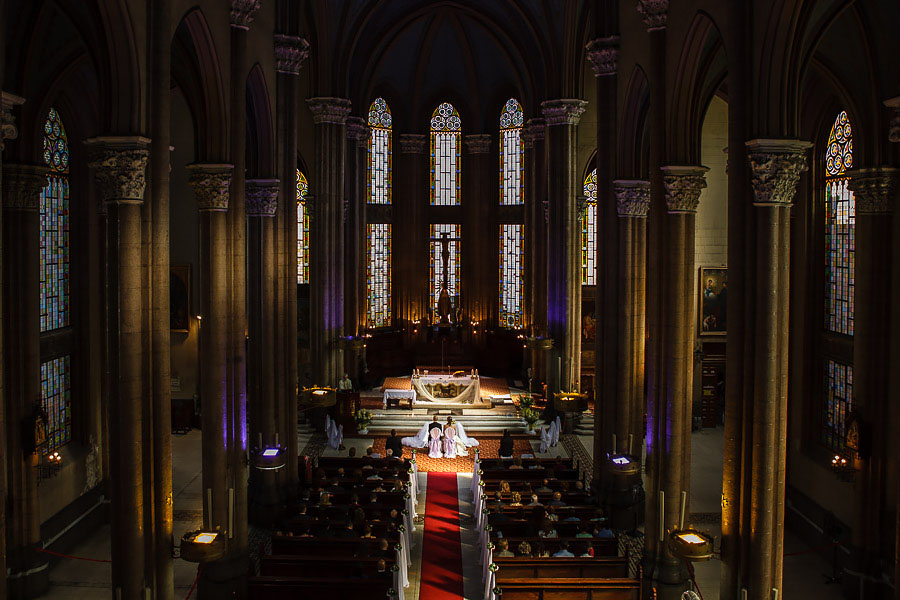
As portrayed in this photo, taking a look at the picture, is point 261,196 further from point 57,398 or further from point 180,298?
point 180,298

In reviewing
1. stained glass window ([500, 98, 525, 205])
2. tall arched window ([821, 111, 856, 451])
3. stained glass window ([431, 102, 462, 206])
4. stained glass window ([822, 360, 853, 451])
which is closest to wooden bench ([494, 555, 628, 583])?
stained glass window ([822, 360, 853, 451])

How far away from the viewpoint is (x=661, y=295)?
56.1 ft

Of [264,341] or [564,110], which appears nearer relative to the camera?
[264,341]

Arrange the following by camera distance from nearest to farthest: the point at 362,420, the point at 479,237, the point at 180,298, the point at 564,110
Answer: the point at 362,420, the point at 564,110, the point at 180,298, the point at 479,237

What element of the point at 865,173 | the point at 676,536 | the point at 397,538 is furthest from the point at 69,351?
the point at 865,173

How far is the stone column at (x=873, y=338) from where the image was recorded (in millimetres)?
17984

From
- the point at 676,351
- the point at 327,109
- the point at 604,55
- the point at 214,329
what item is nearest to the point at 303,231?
the point at 327,109

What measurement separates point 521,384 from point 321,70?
685 inches

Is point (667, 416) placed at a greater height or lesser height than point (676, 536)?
greater

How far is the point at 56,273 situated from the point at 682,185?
1700 cm

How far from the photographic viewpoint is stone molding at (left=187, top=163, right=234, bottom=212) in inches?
666

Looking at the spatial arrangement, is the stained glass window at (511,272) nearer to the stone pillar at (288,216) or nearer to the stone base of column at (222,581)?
the stone pillar at (288,216)

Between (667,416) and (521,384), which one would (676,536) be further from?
(521,384)

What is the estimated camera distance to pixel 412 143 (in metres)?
41.6
